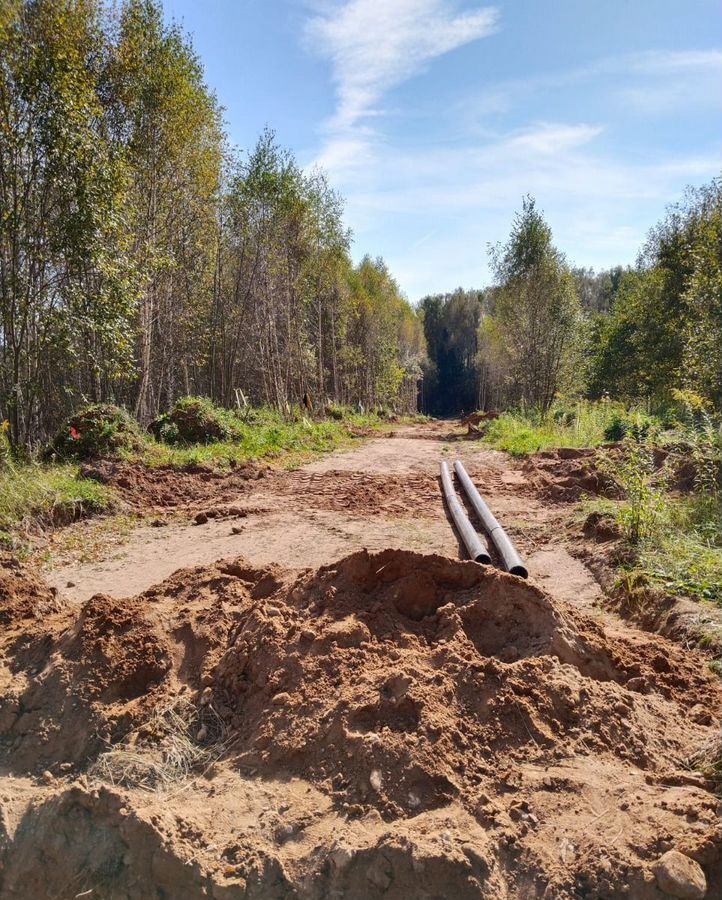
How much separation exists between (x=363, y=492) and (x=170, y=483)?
299 cm

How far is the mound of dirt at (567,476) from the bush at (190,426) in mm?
6300

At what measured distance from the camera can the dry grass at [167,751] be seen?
2828 millimetres

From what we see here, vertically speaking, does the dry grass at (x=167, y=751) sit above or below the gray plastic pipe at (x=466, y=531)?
below

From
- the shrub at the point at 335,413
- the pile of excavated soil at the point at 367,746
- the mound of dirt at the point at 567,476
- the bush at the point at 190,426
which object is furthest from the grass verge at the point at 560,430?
the pile of excavated soil at the point at 367,746

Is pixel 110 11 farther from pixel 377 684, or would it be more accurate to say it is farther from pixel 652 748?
pixel 652 748

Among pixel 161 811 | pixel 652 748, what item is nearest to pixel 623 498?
pixel 652 748

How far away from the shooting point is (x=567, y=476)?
1013cm

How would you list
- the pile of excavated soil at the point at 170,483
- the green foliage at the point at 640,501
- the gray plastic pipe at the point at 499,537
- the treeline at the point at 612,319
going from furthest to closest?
1. the treeline at the point at 612,319
2. the pile of excavated soil at the point at 170,483
3. the green foliage at the point at 640,501
4. the gray plastic pipe at the point at 499,537

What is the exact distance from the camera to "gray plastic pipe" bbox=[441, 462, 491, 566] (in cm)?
538

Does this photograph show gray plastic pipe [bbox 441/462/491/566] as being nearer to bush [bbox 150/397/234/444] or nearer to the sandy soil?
the sandy soil

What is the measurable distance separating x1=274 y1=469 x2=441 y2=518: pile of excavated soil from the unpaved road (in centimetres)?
2

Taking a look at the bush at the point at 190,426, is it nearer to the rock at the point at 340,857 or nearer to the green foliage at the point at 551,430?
the green foliage at the point at 551,430

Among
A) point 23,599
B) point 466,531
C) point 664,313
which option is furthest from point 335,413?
point 23,599

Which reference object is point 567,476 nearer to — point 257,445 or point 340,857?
point 257,445
